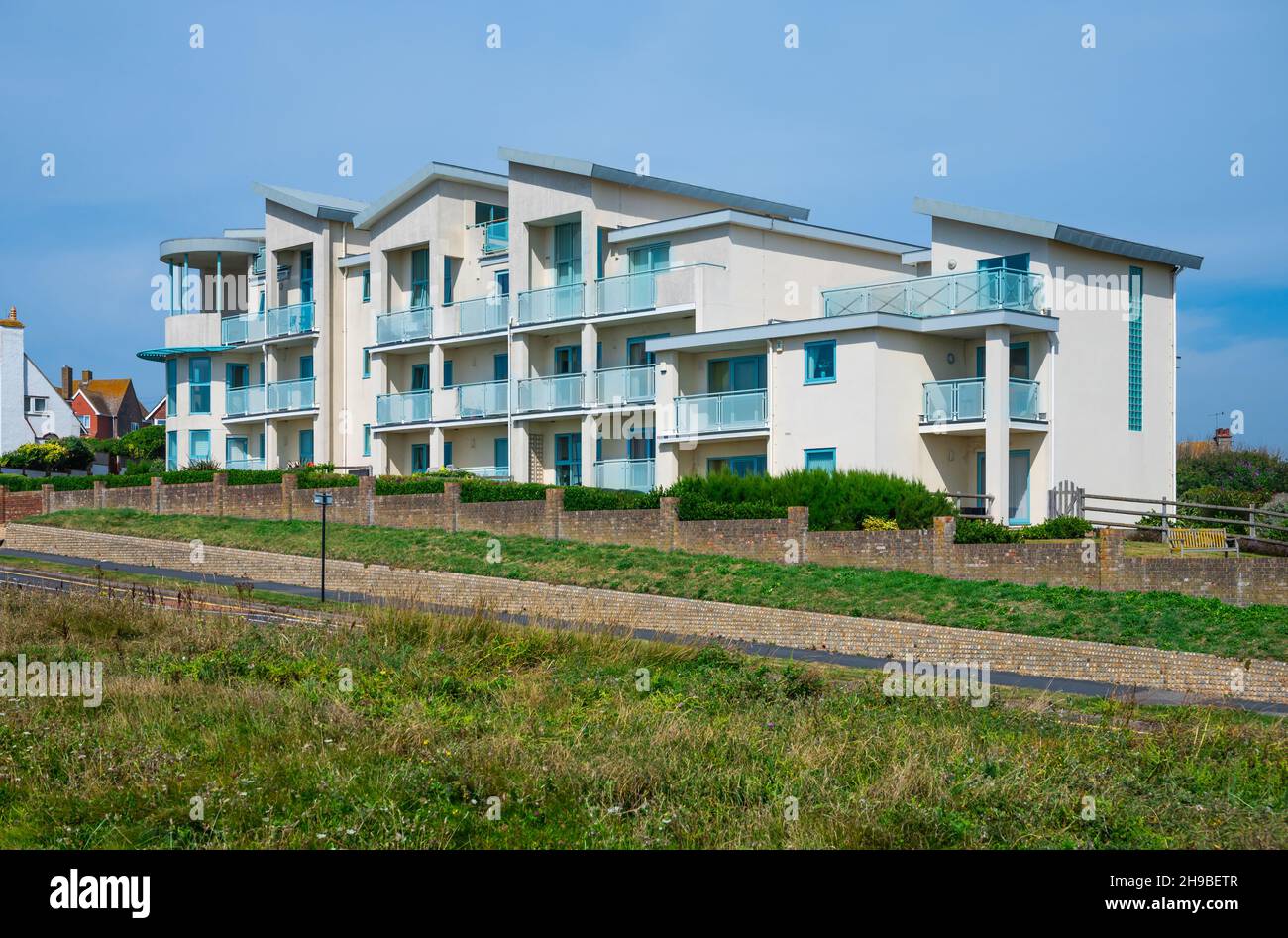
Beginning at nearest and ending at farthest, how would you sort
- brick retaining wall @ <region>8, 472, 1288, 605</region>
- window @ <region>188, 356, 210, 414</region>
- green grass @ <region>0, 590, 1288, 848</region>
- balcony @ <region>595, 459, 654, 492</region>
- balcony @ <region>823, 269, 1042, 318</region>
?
1. green grass @ <region>0, 590, 1288, 848</region>
2. brick retaining wall @ <region>8, 472, 1288, 605</region>
3. balcony @ <region>823, 269, 1042, 318</region>
4. balcony @ <region>595, 459, 654, 492</region>
5. window @ <region>188, 356, 210, 414</region>

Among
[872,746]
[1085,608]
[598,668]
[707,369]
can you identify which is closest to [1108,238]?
[707,369]

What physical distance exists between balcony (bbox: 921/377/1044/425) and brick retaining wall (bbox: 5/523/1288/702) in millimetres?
12314

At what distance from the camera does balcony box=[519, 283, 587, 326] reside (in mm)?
43500

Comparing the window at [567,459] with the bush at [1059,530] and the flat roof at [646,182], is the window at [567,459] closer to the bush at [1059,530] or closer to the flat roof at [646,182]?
the flat roof at [646,182]

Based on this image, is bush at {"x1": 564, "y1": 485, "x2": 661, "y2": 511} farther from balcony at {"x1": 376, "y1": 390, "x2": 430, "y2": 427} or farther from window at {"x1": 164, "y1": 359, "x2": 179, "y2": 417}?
window at {"x1": 164, "y1": 359, "x2": 179, "y2": 417}

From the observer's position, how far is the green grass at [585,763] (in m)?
10.2

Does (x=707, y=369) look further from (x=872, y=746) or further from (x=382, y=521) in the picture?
(x=872, y=746)

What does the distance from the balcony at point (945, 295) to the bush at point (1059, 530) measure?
632 cm

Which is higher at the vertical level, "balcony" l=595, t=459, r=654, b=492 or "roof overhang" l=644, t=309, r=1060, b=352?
"roof overhang" l=644, t=309, r=1060, b=352

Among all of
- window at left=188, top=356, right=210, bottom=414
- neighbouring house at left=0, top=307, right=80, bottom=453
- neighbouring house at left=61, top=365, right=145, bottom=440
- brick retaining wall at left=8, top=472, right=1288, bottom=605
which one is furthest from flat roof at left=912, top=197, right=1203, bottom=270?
neighbouring house at left=61, top=365, right=145, bottom=440

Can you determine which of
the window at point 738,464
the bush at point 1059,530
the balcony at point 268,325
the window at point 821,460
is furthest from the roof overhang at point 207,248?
the bush at point 1059,530

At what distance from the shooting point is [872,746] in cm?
1232

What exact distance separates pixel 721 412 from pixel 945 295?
6.91m
